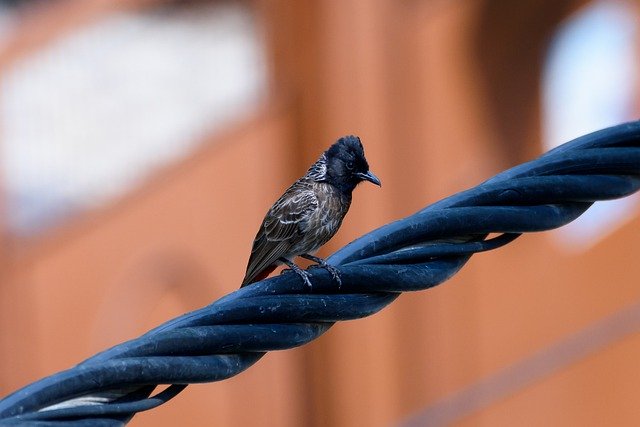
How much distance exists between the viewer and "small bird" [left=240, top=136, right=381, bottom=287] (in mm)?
3760

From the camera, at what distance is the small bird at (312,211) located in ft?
12.3

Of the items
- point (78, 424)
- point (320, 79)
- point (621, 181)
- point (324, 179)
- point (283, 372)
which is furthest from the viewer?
point (283, 372)

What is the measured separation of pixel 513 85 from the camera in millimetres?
8859

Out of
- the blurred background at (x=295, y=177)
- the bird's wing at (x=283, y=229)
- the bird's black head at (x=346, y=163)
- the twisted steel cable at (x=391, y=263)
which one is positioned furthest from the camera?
the blurred background at (x=295, y=177)

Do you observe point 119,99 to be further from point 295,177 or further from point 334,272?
point 334,272

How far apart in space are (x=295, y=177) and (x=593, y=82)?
2304mm

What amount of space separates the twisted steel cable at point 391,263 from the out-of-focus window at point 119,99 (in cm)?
611

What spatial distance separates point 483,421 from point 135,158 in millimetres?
3219

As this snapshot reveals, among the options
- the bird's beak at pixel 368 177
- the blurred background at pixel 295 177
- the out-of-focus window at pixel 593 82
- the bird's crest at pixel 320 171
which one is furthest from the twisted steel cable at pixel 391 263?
the out-of-focus window at pixel 593 82

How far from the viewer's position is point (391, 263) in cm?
254

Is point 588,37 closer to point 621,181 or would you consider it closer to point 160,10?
point 160,10

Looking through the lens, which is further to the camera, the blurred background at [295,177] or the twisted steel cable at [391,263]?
the blurred background at [295,177]

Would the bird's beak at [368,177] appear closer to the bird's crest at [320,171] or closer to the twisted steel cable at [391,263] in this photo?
the bird's crest at [320,171]

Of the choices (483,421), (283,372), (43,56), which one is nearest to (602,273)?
(483,421)
